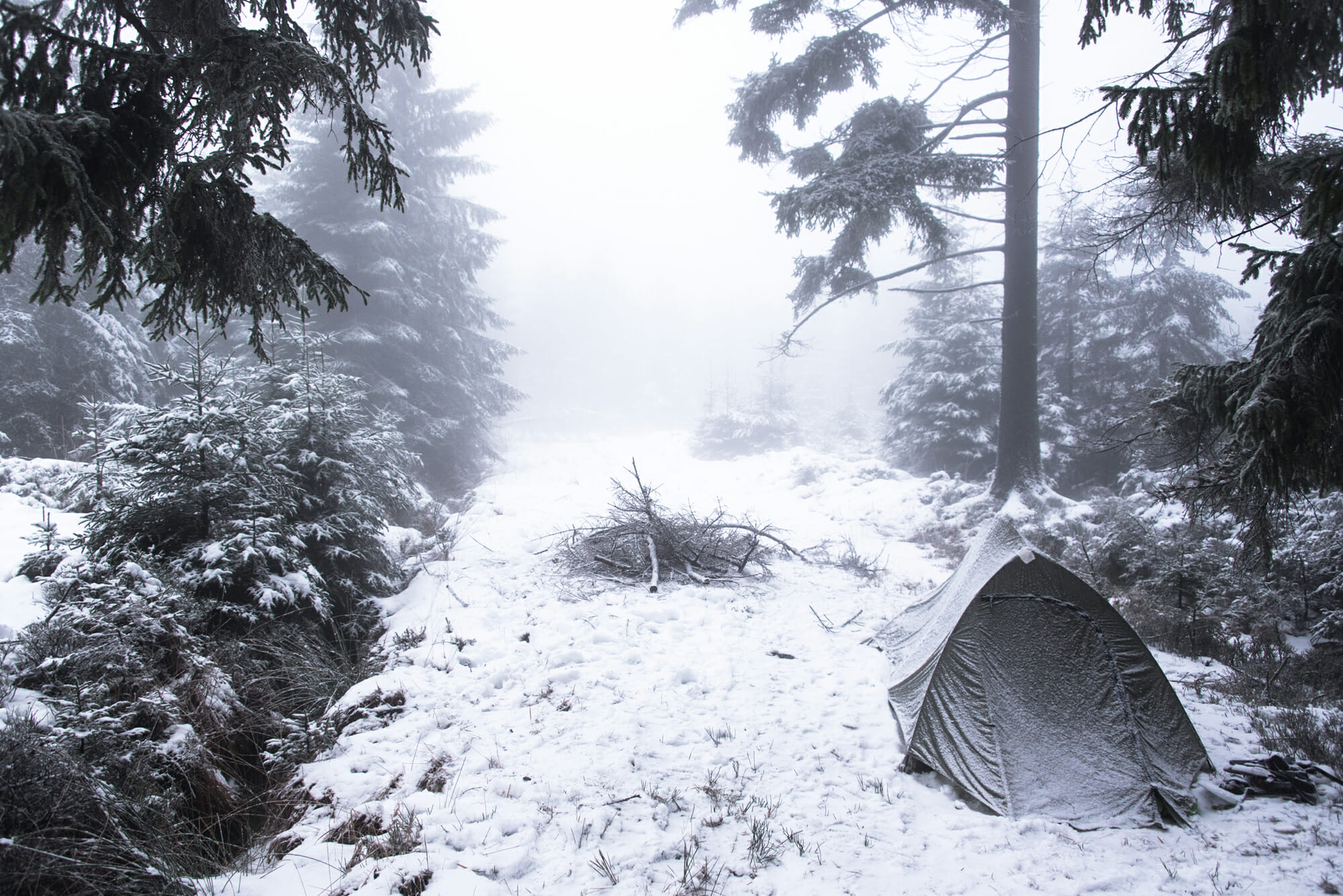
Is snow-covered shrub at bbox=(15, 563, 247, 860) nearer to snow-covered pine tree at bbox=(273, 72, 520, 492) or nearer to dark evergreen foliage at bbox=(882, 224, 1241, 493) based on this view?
snow-covered pine tree at bbox=(273, 72, 520, 492)

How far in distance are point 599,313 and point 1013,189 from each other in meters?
70.3

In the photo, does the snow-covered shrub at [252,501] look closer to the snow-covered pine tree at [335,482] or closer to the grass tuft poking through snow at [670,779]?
the snow-covered pine tree at [335,482]

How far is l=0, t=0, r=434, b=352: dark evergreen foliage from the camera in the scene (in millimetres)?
2285

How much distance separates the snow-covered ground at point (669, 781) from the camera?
287 cm

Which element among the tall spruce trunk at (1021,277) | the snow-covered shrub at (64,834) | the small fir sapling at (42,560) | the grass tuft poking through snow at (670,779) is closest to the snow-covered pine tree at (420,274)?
the small fir sapling at (42,560)

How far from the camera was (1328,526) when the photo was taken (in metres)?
5.64

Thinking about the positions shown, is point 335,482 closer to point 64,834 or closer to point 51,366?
point 64,834

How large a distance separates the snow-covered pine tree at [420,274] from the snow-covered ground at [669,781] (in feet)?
34.5

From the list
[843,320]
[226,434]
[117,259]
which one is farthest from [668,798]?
[843,320]

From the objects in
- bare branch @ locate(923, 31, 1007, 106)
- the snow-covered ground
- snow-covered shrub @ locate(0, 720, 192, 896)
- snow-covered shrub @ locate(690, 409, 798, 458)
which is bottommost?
the snow-covered ground

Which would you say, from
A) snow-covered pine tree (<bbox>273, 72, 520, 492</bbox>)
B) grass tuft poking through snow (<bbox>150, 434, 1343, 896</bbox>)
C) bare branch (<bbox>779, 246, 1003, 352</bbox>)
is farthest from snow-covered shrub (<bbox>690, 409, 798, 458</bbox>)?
grass tuft poking through snow (<bbox>150, 434, 1343, 896</bbox>)

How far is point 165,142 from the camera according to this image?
9.34ft

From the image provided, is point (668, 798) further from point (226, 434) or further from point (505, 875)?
point (226, 434)

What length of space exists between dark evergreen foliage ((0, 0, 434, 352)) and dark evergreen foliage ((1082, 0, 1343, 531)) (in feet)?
14.7
